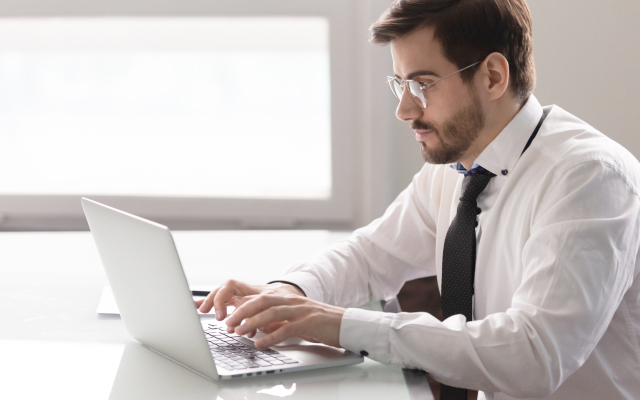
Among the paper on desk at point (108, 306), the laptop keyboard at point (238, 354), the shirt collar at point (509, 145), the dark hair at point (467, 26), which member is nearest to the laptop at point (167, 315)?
the laptop keyboard at point (238, 354)

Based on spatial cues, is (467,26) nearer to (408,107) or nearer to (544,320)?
(408,107)

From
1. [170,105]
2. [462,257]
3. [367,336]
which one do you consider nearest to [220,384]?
[367,336]

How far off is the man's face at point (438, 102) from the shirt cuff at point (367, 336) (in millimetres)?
399

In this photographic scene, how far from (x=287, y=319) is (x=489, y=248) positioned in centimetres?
42

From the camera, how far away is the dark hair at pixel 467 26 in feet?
3.93

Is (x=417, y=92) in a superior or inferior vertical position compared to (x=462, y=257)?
superior

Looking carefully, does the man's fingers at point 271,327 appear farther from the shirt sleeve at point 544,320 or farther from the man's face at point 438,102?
the man's face at point 438,102

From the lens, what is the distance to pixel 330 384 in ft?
2.98

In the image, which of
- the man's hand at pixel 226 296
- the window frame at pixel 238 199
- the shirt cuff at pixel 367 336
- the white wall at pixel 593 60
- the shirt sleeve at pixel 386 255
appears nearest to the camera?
the shirt cuff at pixel 367 336

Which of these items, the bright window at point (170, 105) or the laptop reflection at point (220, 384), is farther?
the bright window at point (170, 105)

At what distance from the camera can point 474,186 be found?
1262 mm

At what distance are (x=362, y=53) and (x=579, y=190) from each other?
123 centimetres

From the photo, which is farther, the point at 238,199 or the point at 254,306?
the point at 238,199

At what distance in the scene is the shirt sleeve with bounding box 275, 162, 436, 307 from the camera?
1369 millimetres
